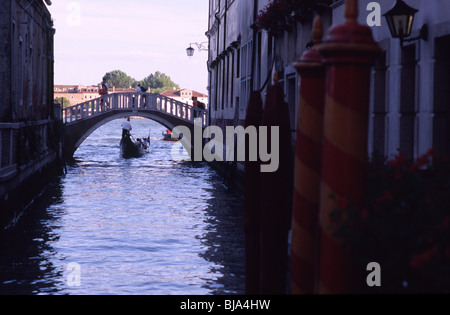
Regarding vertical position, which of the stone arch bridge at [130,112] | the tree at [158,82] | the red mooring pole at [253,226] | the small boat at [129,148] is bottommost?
the small boat at [129,148]

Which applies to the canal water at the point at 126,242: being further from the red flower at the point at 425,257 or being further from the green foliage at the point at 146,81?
the green foliage at the point at 146,81

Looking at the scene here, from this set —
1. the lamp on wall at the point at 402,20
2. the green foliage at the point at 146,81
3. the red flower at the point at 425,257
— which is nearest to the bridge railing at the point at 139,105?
the lamp on wall at the point at 402,20

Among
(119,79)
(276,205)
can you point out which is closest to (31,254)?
(276,205)

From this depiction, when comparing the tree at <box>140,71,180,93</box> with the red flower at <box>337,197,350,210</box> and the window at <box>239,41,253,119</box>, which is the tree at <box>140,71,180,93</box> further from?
the red flower at <box>337,197,350,210</box>

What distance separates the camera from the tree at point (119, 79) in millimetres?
164000

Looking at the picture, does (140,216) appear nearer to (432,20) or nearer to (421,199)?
(432,20)

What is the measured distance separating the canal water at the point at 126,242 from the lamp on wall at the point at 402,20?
98.7 inches

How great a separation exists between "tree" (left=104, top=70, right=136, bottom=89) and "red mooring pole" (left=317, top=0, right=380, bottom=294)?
16173cm

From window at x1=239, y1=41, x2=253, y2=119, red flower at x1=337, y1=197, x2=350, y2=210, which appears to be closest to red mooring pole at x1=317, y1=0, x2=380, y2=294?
red flower at x1=337, y1=197, x2=350, y2=210

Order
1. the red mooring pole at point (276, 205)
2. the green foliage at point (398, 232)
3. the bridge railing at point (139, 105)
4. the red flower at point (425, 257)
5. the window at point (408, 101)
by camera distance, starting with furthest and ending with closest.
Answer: the bridge railing at point (139, 105) < the window at point (408, 101) < the red mooring pole at point (276, 205) < the green foliage at point (398, 232) < the red flower at point (425, 257)

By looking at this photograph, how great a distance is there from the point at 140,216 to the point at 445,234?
9.81m

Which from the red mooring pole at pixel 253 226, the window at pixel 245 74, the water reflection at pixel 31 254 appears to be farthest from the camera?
the window at pixel 245 74

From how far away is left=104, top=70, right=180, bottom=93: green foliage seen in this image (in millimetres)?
164000

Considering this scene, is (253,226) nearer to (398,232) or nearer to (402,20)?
(398,232)
